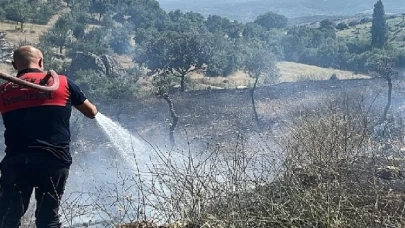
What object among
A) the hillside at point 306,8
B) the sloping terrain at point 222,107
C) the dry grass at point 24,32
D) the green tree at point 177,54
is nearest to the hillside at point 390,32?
the sloping terrain at point 222,107

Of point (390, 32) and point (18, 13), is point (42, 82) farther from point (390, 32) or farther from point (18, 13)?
point (390, 32)

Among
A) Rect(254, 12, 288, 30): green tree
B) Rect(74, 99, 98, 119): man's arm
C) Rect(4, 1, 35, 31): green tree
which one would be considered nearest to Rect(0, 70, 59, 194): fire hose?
Rect(74, 99, 98, 119): man's arm

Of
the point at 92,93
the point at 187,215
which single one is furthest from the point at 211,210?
the point at 92,93

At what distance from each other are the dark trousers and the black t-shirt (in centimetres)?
7

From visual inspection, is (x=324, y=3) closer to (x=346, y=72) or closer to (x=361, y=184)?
(x=346, y=72)

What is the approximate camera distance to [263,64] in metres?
37.4

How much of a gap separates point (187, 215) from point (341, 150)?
1.60 meters

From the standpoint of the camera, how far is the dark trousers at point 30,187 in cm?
356

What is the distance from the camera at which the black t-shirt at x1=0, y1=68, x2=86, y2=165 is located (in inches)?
141

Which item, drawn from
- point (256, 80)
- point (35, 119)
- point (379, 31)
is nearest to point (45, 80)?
point (35, 119)

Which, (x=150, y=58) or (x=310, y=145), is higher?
(x=310, y=145)

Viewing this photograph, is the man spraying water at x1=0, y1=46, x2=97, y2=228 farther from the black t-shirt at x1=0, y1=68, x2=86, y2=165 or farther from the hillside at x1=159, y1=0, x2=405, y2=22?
the hillside at x1=159, y1=0, x2=405, y2=22

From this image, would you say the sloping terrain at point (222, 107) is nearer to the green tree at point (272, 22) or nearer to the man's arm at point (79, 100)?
the man's arm at point (79, 100)

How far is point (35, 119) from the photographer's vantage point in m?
3.60
